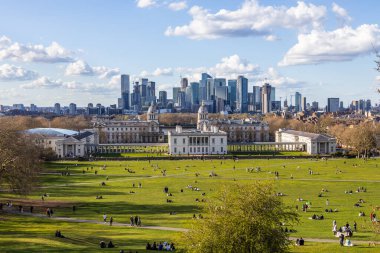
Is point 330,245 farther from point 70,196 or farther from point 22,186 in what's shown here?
point 70,196

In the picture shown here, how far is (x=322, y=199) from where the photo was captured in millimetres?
63250

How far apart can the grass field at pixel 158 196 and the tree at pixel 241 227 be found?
22.4 ft

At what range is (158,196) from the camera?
219 ft

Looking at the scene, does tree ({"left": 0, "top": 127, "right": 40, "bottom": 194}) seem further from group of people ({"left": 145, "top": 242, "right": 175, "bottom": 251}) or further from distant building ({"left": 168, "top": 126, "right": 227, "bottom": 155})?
distant building ({"left": 168, "top": 126, "right": 227, "bottom": 155})

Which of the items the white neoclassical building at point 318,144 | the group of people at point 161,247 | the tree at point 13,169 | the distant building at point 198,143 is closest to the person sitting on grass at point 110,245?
the group of people at point 161,247

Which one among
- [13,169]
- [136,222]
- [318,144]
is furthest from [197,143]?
[136,222]

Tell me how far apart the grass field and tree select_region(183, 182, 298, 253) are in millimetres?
6825

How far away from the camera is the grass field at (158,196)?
135ft

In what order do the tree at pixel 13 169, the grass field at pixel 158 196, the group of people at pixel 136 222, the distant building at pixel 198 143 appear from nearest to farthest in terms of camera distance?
the grass field at pixel 158 196
the group of people at pixel 136 222
the tree at pixel 13 169
the distant building at pixel 198 143

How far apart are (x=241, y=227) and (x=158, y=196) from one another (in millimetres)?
38404

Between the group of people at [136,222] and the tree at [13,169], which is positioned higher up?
the tree at [13,169]

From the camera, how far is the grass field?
41.2 m

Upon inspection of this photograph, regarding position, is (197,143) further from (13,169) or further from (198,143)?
(13,169)

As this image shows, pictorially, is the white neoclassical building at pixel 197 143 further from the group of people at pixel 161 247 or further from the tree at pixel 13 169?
the group of people at pixel 161 247
